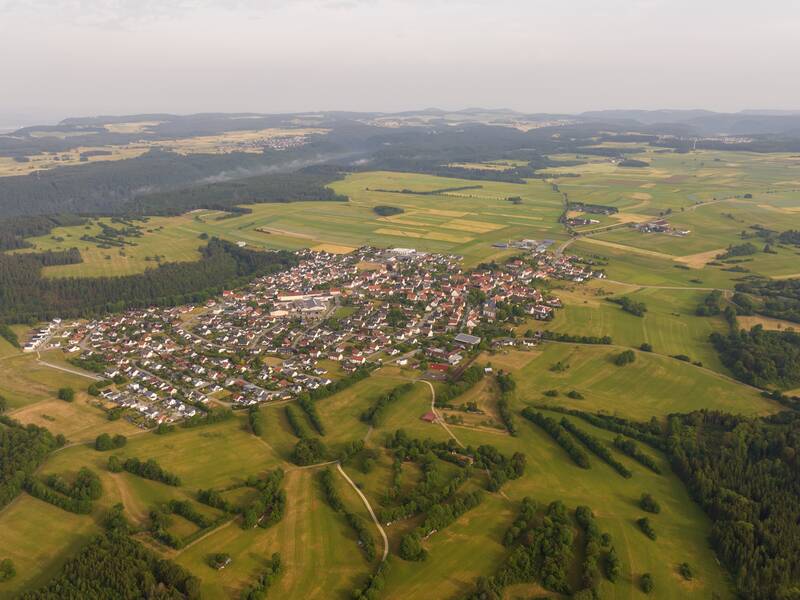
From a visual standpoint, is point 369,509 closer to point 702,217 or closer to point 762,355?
point 762,355

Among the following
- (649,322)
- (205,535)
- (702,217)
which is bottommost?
(205,535)

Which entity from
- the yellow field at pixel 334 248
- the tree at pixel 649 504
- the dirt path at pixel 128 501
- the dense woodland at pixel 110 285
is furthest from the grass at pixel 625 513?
the yellow field at pixel 334 248

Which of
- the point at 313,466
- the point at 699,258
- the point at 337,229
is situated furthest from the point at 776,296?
the point at 337,229

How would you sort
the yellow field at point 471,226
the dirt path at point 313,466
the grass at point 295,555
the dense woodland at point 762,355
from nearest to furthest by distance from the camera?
the grass at point 295,555 → the dirt path at point 313,466 → the dense woodland at point 762,355 → the yellow field at point 471,226

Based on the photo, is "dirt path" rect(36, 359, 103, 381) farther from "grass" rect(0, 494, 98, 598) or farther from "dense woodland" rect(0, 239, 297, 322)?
"grass" rect(0, 494, 98, 598)

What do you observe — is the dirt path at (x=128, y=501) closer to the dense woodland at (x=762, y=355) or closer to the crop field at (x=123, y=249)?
the dense woodland at (x=762, y=355)

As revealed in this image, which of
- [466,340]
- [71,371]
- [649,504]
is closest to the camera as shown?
[649,504]

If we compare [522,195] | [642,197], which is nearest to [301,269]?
[522,195]
